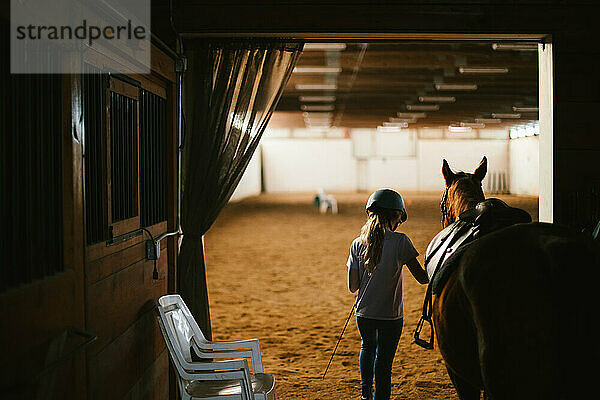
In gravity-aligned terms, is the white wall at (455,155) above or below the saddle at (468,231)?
above

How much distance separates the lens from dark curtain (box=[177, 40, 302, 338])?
3.71 m

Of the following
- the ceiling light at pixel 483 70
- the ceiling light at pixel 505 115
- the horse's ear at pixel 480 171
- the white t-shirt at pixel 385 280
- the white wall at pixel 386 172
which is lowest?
the white t-shirt at pixel 385 280

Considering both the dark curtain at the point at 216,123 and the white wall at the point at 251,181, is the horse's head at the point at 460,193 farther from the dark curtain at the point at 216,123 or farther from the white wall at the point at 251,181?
the white wall at the point at 251,181

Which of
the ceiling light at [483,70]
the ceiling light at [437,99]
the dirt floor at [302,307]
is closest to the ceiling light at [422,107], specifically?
the ceiling light at [437,99]

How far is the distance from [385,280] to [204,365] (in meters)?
0.98

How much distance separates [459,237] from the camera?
2.92 m

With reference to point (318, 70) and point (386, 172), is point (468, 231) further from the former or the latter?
point (386, 172)

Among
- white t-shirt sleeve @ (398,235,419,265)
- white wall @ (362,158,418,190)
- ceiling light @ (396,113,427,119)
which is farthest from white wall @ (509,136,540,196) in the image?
white t-shirt sleeve @ (398,235,419,265)

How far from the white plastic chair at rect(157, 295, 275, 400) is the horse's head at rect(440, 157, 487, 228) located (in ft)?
4.10

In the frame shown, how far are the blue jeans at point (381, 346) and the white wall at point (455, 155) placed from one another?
23356 mm

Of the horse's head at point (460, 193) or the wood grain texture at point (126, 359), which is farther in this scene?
the horse's head at point (460, 193)

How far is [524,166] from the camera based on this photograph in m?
24.7

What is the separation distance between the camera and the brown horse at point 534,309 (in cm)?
211

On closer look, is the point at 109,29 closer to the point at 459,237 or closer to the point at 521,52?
the point at 459,237
